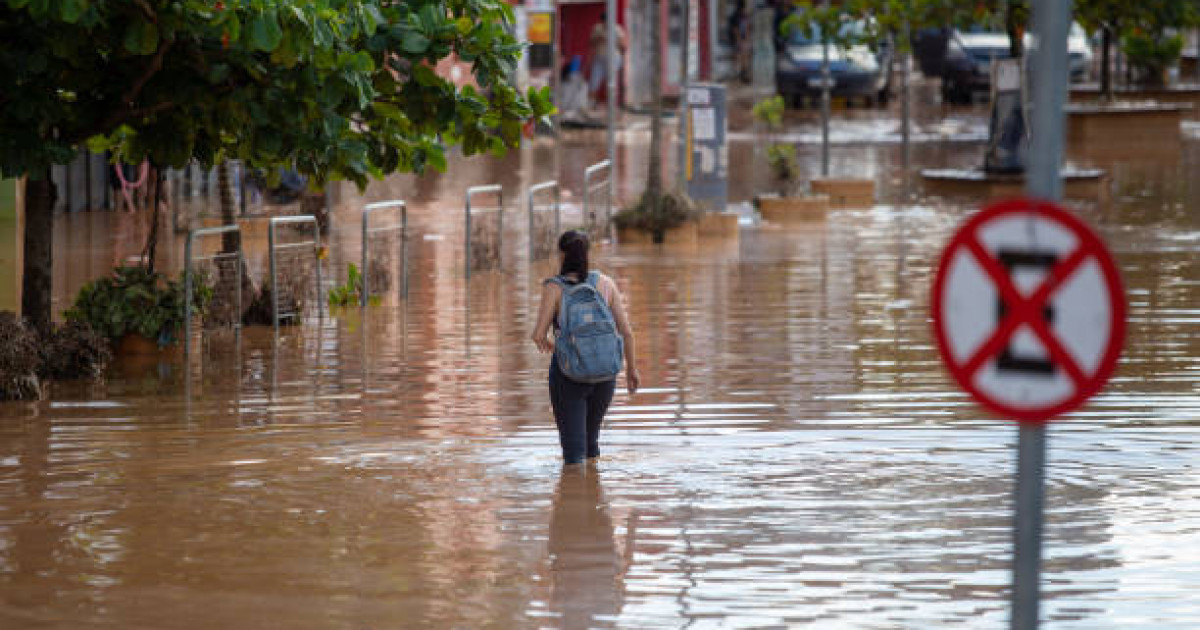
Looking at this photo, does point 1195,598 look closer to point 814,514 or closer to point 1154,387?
point 814,514

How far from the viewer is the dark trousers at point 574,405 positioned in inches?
391

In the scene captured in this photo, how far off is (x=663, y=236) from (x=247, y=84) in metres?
11.1

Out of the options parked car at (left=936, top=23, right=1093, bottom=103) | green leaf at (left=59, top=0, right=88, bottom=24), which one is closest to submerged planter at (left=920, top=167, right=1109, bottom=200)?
parked car at (left=936, top=23, right=1093, bottom=103)

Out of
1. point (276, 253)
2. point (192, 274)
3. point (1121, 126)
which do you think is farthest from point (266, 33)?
point (1121, 126)

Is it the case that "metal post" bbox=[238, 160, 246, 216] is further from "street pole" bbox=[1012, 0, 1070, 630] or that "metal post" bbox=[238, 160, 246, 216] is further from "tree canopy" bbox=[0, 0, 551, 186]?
"street pole" bbox=[1012, 0, 1070, 630]

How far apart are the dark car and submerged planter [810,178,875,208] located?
20944 millimetres

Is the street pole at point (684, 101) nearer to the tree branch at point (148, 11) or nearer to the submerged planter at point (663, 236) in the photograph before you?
the submerged planter at point (663, 236)

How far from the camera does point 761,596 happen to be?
7551 millimetres

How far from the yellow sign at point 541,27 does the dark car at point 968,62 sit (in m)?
11.3

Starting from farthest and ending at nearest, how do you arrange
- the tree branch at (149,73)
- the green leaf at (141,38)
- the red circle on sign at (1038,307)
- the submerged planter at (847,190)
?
the submerged planter at (847,190) → the tree branch at (149,73) → the green leaf at (141,38) → the red circle on sign at (1038,307)

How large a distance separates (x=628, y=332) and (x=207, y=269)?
19.4ft

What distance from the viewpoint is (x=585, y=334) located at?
32.2 feet

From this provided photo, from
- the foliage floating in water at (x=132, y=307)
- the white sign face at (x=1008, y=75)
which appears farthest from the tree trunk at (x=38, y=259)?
the white sign face at (x=1008, y=75)

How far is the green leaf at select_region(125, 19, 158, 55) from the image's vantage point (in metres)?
11.1
